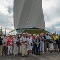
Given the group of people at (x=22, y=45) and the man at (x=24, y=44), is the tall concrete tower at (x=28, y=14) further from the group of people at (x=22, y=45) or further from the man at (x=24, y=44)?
the man at (x=24, y=44)

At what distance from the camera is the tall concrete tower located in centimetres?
5484

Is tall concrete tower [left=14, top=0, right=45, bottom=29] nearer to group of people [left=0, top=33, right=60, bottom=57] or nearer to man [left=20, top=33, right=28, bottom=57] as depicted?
group of people [left=0, top=33, right=60, bottom=57]

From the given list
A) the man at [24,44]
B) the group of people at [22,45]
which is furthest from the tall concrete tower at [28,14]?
the man at [24,44]

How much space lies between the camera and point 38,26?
55656mm

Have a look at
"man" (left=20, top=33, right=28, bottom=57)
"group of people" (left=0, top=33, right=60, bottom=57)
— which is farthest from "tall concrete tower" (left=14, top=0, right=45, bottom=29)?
"man" (left=20, top=33, right=28, bottom=57)

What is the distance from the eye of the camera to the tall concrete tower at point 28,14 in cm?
5484

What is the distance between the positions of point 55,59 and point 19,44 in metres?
4.37

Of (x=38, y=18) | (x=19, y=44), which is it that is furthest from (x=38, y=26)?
(x=19, y=44)

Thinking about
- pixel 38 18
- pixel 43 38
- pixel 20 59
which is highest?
pixel 38 18

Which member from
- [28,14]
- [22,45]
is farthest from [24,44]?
[28,14]

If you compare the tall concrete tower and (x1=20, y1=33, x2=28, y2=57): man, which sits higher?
the tall concrete tower

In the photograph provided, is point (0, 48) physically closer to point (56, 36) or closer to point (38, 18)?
point (56, 36)

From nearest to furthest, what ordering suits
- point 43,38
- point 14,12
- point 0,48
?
point 0,48
point 43,38
point 14,12

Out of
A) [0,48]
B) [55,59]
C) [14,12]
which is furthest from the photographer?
[14,12]
